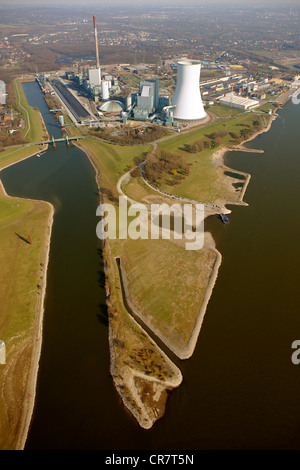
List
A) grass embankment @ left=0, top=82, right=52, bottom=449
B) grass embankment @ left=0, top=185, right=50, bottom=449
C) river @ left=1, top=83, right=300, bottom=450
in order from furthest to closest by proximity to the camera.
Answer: grass embankment @ left=0, top=185, right=50, bottom=449 → grass embankment @ left=0, top=82, right=52, bottom=449 → river @ left=1, top=83, right=300, bottom=450

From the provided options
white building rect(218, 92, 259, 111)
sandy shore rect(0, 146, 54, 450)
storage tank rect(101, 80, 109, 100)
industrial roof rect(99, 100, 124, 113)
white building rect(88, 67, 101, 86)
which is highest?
white building rect(88, 67, 101, 86)

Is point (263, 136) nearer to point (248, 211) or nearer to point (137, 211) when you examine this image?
point (248, 211)

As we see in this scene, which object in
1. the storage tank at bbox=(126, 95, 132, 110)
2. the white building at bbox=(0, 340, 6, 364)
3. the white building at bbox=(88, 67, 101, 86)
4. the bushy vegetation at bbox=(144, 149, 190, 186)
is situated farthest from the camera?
the white building at bbox=(88, 67, 101, 86)

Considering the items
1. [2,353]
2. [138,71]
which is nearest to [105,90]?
[138,71]

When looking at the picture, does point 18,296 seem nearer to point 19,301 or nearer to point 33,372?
point 19,301

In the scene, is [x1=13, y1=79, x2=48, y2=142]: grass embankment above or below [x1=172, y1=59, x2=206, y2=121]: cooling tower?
below

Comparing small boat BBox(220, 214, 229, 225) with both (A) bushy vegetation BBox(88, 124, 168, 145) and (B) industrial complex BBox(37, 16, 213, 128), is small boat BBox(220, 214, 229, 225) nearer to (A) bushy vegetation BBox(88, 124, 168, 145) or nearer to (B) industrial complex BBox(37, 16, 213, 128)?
(A) bushy vegetation BBox(88, 124, 168, 145)

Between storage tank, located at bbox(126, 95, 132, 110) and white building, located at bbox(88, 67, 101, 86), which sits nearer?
storage tank, located at bbox(126, 95, 132, 110)

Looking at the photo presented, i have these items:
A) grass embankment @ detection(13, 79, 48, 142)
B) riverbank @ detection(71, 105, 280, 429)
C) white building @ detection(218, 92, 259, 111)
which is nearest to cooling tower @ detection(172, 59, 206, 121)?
white building @ detection(218, 92, 259, 111)
